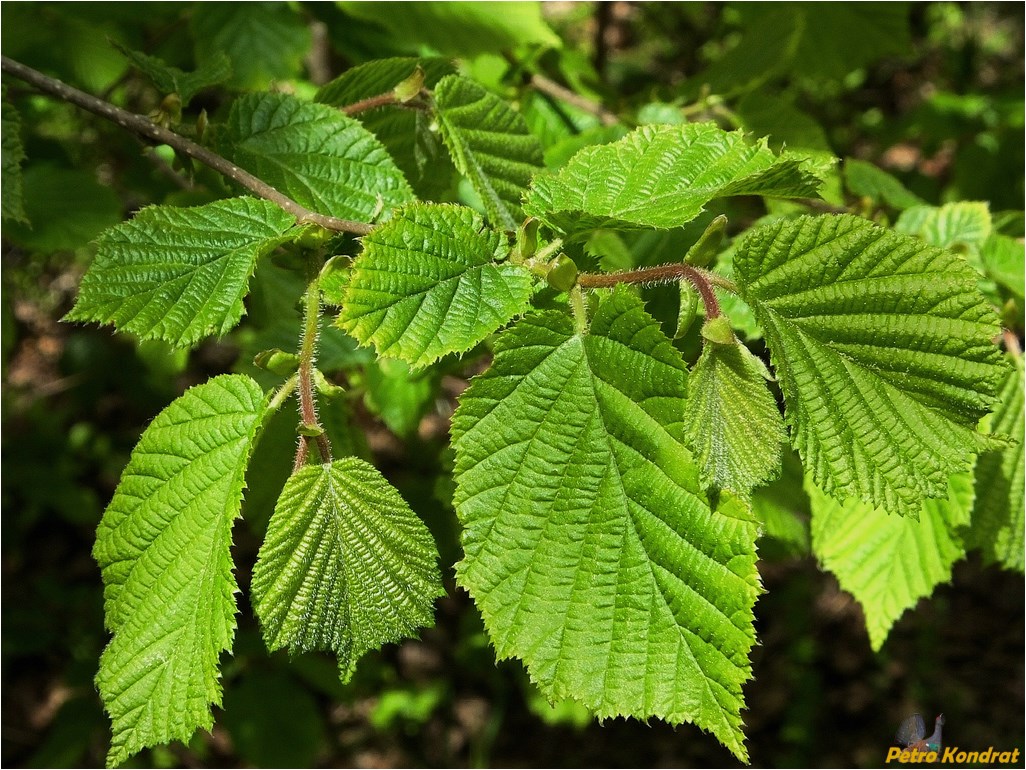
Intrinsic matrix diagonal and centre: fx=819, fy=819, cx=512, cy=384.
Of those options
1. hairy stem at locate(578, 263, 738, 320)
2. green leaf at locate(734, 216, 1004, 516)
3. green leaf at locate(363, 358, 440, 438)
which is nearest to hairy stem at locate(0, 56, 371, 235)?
hairy stem at locate(578, 263, 738, 320)

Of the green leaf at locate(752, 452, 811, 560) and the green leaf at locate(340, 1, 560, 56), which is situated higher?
the green leaf at locate(340, 1, 560, 56)

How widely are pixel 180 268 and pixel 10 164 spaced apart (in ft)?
1.37

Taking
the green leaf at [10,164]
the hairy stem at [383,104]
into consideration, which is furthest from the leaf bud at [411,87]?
the green leaf at [10,164]

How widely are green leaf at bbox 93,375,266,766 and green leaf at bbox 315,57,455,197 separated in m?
0.56

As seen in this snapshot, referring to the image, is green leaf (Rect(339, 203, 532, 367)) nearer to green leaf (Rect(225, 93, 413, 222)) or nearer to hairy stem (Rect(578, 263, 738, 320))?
hairy stem (Rect(578, 263, 738, 320))

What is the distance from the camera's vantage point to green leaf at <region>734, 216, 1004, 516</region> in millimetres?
994

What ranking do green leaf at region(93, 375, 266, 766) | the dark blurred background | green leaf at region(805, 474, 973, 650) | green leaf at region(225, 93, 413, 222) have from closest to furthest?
green leaf at region(93, 375, 266, 766), green leaf at region(225, 93, 413, 222), green leaf at region(805, 474, 973, 650), the dark blurred background

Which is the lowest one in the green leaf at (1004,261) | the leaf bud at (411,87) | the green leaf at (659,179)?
the green leaf at (1004,261)

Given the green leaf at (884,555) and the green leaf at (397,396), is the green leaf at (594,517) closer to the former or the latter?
the green leaf at (884,555)

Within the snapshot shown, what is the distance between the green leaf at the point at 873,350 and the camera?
3.26 feet

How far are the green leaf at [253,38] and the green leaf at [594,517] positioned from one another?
1.27m

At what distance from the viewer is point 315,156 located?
129 cm

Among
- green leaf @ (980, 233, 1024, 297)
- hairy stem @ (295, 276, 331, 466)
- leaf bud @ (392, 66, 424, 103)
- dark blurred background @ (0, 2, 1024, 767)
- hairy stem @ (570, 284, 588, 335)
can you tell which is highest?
leaf bud @ (392, 66, 424, 103)

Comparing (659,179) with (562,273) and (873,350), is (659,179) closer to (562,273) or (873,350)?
(562,273)
